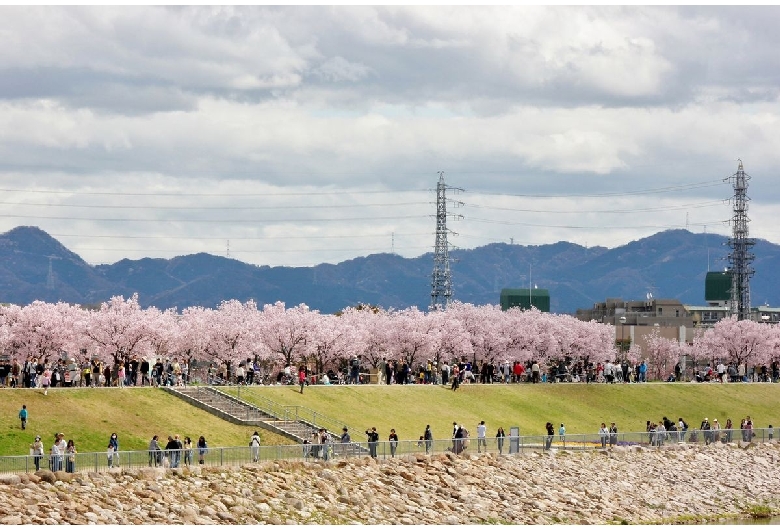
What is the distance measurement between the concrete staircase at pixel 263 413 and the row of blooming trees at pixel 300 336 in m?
8.84

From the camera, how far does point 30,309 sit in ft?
314

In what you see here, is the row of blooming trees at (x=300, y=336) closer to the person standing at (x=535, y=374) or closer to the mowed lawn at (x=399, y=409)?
the person standing at (x=535, y=374)

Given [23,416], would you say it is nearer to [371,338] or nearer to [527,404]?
[527,404]

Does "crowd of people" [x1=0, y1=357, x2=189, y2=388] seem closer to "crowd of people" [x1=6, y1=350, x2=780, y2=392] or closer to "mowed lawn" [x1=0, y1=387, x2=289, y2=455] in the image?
"crowd of people" [x1=6, y1=350, x2=780, y2=392]

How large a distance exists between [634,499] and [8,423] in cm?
3201

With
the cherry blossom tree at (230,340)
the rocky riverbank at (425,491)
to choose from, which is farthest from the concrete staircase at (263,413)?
the cherry blossom tree at (230,340)

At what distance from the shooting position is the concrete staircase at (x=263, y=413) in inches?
2901

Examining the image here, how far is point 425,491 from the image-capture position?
62969 mm

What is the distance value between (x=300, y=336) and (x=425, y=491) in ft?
135

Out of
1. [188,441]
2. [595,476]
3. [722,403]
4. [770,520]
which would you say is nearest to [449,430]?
[595,476]

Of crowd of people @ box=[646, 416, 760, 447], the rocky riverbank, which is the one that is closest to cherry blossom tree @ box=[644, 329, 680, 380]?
crowd of people @ box=[646, 416, 760, 447]

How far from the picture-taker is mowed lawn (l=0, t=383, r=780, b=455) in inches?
2672

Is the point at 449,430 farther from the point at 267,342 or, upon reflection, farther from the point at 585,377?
the point at 585,377

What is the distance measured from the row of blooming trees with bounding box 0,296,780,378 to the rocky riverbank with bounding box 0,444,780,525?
88.3 feet
